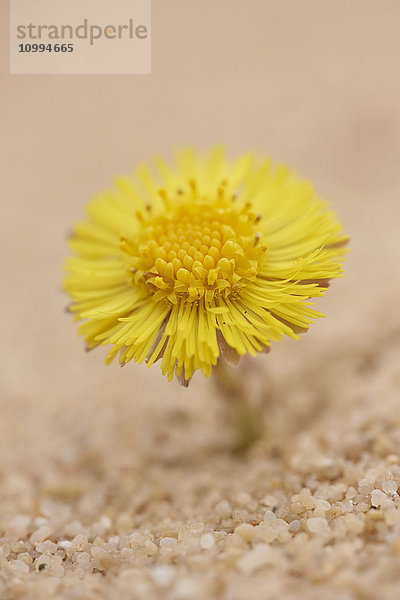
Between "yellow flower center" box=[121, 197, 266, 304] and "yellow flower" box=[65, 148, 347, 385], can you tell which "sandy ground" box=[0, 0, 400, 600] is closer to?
"yellow flower" box=[65, 148, 347, 385]

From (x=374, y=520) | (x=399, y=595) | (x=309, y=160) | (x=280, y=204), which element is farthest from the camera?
(x=309, y=160)

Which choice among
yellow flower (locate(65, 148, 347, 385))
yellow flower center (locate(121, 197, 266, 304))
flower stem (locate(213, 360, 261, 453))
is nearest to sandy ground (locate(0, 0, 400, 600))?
flower stem (locate(213, 360, 261, 453))

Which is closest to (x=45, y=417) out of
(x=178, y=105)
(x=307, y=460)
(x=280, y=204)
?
(x=307, y=460)

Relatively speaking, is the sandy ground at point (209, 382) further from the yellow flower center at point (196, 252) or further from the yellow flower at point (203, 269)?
the yellow flower center at point (196, 252)

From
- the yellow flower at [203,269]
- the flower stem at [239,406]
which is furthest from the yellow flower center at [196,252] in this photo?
the flower stem at [239,406]

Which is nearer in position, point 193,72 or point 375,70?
point 375,70

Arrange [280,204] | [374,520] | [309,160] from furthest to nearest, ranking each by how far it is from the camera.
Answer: [309,160] → [280,204] → [374,520]

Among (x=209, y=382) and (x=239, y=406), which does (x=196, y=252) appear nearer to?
(x=239, y=406)

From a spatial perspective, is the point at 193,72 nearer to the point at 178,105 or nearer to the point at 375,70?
the point at 178,105
